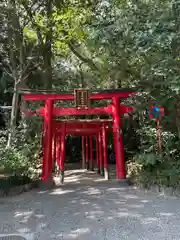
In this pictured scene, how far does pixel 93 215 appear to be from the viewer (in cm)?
561

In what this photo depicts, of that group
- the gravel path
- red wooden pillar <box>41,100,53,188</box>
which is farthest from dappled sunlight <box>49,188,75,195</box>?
red wooden pillar <box>41,100,53,188</box>

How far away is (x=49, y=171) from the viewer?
9273 mm

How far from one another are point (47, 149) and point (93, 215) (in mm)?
4076

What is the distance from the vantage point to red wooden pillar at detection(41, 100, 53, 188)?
358 inches

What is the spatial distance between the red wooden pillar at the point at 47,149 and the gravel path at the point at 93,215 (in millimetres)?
1114

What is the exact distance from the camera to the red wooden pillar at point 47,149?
909cm

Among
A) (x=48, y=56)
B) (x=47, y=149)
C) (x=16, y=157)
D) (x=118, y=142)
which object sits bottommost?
(x=16, y=157)

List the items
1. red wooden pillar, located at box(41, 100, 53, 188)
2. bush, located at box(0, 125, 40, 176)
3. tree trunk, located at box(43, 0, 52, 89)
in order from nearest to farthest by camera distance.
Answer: bush, located at box(0, 125, 40, 176), red wooden pillar, located at box(41, 100, 53, 188), tree trunk, located at box(43, 0, 52, 89)

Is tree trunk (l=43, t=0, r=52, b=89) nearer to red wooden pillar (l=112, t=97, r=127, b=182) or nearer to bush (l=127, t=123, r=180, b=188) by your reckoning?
red wooden pillar (l=112, t=97, r=127, b=182)

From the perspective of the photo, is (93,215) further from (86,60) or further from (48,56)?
(48,56)

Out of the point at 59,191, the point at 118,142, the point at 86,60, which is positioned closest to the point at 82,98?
the point at 118,142

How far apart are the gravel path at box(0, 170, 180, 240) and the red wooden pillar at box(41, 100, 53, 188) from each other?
1.11 m

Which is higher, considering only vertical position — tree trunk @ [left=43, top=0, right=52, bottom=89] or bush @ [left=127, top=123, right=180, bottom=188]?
tree trunk @ [left=43, top=0, right=52, bottom=89]

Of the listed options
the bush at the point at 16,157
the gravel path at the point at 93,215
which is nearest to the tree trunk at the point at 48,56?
the bush at the point at 16,157
